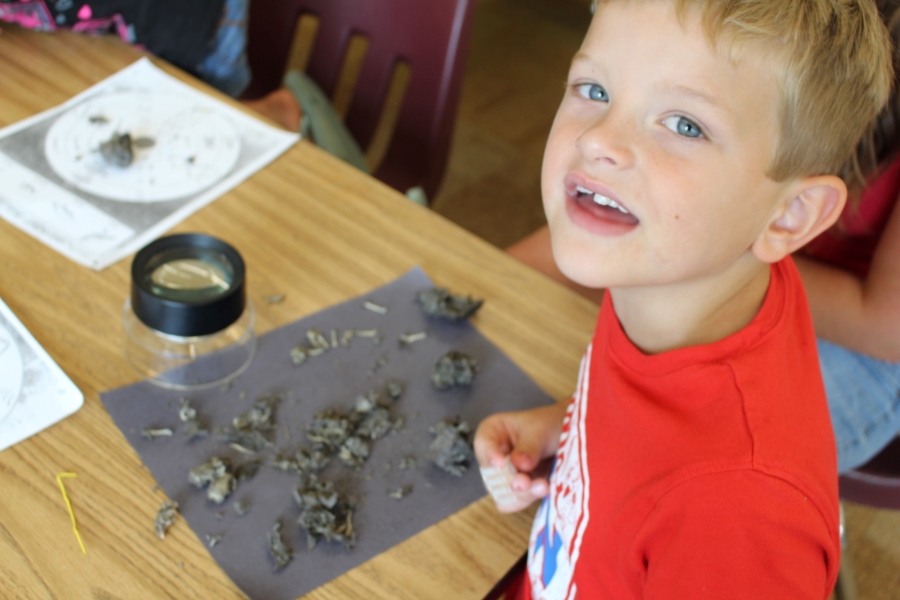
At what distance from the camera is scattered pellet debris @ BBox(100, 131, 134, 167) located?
2.97ft

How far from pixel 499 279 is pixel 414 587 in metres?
0.37

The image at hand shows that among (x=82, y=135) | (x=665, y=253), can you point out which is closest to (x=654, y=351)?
(x=665, y=253)

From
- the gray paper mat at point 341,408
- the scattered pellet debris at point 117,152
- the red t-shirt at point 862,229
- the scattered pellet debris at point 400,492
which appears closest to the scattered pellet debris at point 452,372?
the gray paper mat at point 341,408

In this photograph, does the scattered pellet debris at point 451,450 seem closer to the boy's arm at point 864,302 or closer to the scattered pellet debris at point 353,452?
the scattered pellet debris at point 353,452

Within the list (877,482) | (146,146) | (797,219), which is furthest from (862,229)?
(146,146)

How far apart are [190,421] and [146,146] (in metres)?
0.41

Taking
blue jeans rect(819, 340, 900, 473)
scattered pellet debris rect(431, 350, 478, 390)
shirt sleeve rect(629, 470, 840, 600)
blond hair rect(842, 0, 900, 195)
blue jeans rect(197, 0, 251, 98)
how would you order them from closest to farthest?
shirt sleeve rect(629, 470, 840, 600), scattered pellet debris rect(431, 350, 478, 390), blond hair rect(842, 0, 900, 195), blue jeans rect(819, 340, 900, 473), blue jeans rect(197, 0, 251, 98)

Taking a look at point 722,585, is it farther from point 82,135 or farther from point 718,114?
point 82,135

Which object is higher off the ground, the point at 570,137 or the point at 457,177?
the point at 570,137

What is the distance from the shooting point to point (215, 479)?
25.2 inches

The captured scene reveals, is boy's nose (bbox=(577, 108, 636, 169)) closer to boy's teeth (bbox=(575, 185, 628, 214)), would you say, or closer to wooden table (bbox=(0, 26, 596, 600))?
boy's teeth (bbox=(575, 185, 628, 214))

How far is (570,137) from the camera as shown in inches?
24.4

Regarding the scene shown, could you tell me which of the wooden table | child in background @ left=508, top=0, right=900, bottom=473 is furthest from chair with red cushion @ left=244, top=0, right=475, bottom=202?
child in background @ left=508, top=0, right=900, bottom=473

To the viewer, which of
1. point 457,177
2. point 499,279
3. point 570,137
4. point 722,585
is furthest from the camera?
point 457,177
